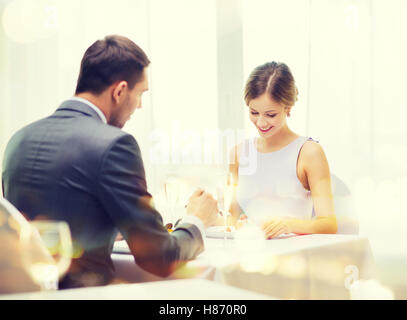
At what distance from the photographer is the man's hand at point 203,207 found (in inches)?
53.2

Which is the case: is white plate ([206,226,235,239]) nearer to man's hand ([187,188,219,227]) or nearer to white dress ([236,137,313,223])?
man's hand ([187,188,219,227])

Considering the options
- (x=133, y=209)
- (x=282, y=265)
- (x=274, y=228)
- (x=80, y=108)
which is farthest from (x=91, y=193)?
(x=274, y=228)

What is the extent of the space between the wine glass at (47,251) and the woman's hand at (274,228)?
27.1 inches

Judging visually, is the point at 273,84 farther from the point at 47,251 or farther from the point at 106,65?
the point at 47,251

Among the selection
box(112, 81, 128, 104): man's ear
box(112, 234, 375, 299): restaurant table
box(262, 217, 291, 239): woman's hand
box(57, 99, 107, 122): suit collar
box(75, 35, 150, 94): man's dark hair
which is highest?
Result: box(75, 35, 150, 94): man's dark hair

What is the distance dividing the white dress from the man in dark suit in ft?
2.96

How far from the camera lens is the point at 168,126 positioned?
341 cm

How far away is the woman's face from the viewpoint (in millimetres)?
2160

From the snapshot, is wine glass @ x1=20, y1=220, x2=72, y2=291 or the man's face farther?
the man's face

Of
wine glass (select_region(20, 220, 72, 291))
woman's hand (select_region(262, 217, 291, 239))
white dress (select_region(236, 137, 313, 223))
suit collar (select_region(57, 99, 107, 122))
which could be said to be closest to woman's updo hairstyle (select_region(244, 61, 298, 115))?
white dress (select_region(236, 137, 313, 223))

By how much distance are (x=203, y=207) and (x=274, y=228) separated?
357 millimetres

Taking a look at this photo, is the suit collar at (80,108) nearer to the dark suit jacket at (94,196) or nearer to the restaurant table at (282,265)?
the dark suit jacket at (94,196)

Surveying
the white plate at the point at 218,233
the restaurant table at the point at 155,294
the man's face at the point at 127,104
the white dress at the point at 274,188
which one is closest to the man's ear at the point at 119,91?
the man's face at the point at 127,104
